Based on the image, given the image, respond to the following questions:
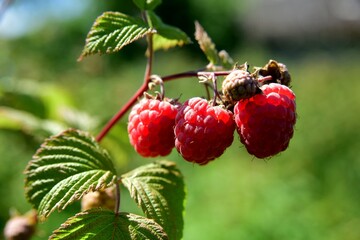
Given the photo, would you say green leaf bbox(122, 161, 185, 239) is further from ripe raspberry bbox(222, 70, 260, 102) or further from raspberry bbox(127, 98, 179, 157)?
ripe raspberry bbox(222, 70, 260, 102)

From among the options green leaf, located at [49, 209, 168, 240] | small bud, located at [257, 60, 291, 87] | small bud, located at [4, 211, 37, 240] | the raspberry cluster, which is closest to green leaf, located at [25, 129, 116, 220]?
green leaf, located at [49, 209, 168, 240]

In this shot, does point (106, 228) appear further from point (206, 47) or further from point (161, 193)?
point (206, 47)

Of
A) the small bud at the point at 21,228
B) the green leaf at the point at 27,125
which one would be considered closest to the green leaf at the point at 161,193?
the small bud at the point at 21,228

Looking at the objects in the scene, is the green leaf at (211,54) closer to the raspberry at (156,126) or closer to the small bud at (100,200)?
the raspberry at (156,126)

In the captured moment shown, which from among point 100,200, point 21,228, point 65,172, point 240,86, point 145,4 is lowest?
point 21,228

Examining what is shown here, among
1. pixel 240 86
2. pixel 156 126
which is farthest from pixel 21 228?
pixel 240 86

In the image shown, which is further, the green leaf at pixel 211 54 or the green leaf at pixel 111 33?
the green leaf at pixel 211 54
